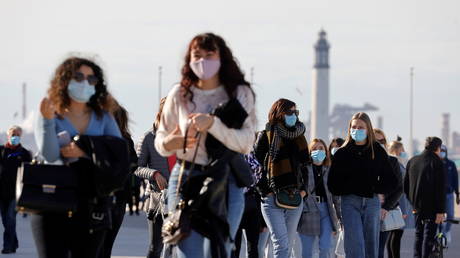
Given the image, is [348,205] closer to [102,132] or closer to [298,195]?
[298,195]

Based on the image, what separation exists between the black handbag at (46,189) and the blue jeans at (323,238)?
6.84 m

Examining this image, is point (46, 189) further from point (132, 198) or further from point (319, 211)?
point (319, 211)

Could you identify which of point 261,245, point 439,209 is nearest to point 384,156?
point 261,245

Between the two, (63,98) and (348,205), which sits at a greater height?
(63,98)

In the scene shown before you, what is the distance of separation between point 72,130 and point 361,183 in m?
5.34

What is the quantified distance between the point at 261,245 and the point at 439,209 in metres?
3.36

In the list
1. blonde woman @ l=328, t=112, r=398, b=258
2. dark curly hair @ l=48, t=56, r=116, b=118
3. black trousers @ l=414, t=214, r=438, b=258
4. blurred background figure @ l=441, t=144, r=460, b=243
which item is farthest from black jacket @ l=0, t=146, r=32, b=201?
dark curly hair @ l=48, t=56, r=116, b=118

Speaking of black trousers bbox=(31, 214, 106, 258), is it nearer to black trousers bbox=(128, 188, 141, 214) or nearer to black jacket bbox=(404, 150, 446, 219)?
black trousers bbox=(128, 188, 141, 214)

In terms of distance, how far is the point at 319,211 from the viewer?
14406mm

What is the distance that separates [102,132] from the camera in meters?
7.97

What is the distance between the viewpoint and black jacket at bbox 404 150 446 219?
1580 cm

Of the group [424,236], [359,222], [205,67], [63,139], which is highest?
[205,67]

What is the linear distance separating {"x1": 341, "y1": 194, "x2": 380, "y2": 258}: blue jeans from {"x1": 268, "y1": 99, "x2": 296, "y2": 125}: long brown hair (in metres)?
1.10

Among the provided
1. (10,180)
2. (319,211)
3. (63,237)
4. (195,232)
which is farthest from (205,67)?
(10,180)
